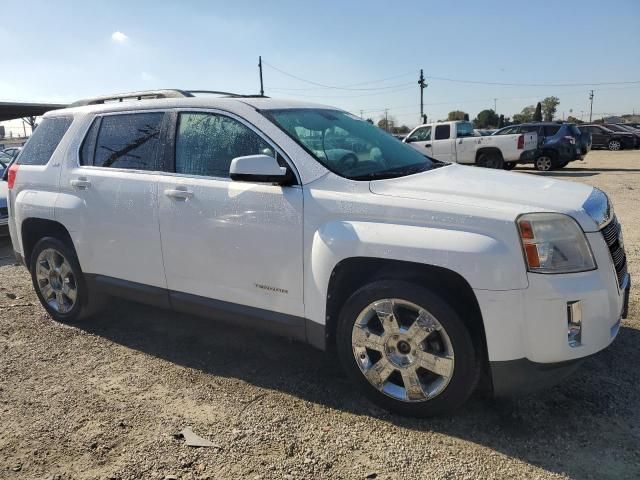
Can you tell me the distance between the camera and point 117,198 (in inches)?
154

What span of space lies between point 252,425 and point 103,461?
0.78 m

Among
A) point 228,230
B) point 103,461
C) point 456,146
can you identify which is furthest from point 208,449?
point 456,146

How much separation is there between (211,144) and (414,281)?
1703 millimetres

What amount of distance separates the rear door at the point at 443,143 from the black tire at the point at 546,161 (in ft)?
9.59

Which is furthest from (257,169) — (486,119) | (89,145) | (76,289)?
(486,119)

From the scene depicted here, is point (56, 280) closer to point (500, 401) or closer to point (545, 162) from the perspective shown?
point (500, 401)

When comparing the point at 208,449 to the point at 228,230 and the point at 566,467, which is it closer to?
the point at 228,230

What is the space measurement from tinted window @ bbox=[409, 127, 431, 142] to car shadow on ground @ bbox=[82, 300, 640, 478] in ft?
48.4

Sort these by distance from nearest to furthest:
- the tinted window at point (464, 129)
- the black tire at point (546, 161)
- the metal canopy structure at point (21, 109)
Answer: the tinted window at point (464, 129), the black tire at point (546, 161), the metal canopy structure at point (21, 109)

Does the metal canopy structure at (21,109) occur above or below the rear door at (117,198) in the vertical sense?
above

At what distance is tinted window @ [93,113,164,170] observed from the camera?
3.87m

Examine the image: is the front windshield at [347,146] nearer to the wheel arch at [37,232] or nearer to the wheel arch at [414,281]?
the wheel arch at [414,281]

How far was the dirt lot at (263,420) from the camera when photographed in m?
2.60

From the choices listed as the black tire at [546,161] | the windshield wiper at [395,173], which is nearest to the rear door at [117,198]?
the windshield wiper at [395,173]
